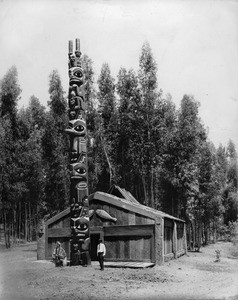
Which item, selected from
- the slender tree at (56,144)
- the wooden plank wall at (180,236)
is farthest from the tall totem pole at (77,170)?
the slender tree at (56,144)

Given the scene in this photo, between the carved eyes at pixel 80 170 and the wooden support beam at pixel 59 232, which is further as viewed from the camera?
the wooden support beam at pixel 59 232

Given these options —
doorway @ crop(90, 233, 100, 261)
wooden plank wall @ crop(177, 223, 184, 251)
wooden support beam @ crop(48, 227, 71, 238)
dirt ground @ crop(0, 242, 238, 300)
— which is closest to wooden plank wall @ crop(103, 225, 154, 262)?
doorway @ crop(90, 233, 100, 261)

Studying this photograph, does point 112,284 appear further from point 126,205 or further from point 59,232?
point 59,232

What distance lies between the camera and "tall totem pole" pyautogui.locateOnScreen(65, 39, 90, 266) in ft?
60.0

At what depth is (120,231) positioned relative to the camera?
21.2 meters

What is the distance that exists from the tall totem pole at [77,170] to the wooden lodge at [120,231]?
10.5ft

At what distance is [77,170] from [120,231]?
16.1 ft

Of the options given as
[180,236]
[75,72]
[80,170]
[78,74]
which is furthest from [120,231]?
[180,236]

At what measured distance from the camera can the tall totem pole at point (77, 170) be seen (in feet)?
60.0

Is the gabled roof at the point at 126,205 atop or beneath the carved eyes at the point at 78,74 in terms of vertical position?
beneath

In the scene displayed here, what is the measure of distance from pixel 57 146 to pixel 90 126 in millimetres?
4064

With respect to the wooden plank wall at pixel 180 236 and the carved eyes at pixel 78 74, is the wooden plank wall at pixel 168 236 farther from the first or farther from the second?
the carved eyes at pixel 78 74

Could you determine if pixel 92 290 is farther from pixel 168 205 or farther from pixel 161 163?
pixel 168 205

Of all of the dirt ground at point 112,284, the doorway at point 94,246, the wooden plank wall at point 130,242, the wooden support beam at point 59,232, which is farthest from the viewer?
the doorway at point 94,246
